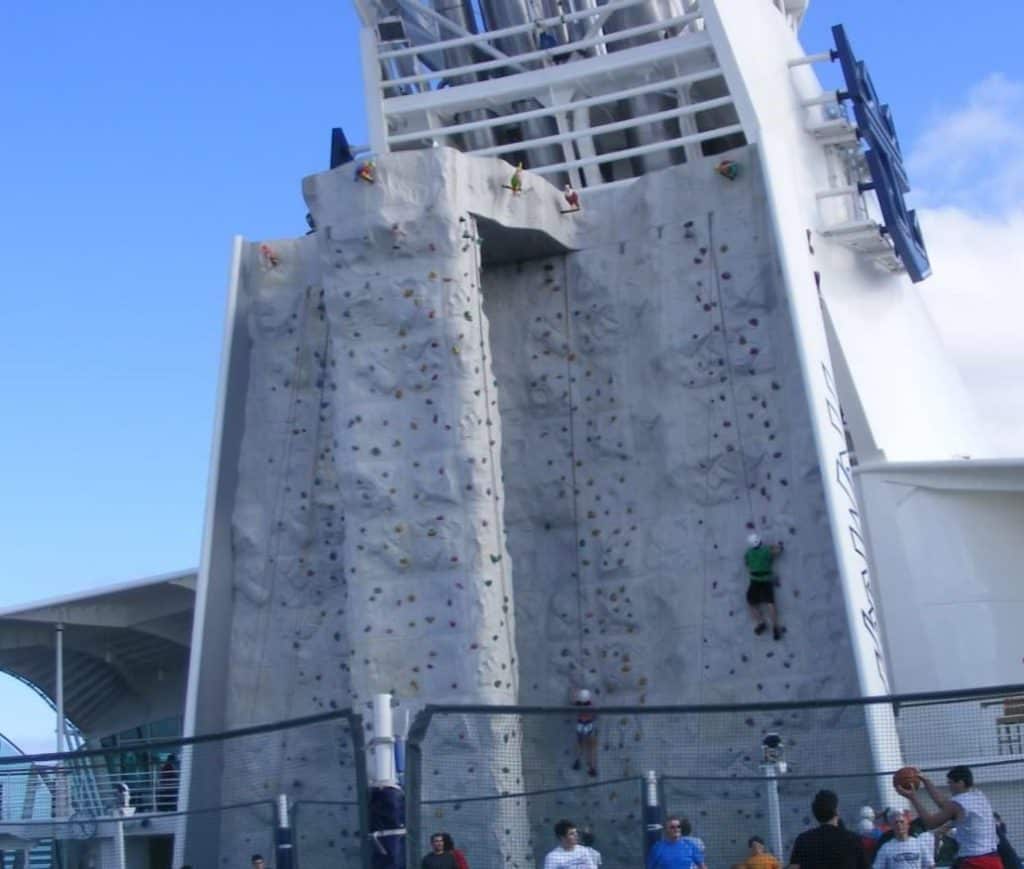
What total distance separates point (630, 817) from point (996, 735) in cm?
336

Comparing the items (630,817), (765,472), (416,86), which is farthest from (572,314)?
(630,817)

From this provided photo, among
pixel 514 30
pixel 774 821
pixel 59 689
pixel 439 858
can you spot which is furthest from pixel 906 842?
pixel 59 689

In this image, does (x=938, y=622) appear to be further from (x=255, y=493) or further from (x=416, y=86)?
(x=416, y=86)

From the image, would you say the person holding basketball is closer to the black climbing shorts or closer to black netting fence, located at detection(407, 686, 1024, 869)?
black netting fence, located at detection(407, 686, 1024, 869)

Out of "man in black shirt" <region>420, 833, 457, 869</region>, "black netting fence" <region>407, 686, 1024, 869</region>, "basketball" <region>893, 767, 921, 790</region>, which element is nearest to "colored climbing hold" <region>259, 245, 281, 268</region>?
"black netting fence" <region>407, 686, 1024, 869</region>

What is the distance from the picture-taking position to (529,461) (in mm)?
20453

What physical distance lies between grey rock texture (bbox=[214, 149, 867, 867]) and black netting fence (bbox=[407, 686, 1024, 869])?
0.23m

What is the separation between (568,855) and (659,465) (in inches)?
362

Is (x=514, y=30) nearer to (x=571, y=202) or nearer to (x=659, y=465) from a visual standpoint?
(x=571, y=202)

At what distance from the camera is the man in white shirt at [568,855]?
10.8 metres

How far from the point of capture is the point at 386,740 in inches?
521

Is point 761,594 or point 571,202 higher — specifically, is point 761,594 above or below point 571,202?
below

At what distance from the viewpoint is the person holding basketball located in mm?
8508

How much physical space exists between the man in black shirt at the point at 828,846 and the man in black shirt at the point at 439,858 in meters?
3.03
